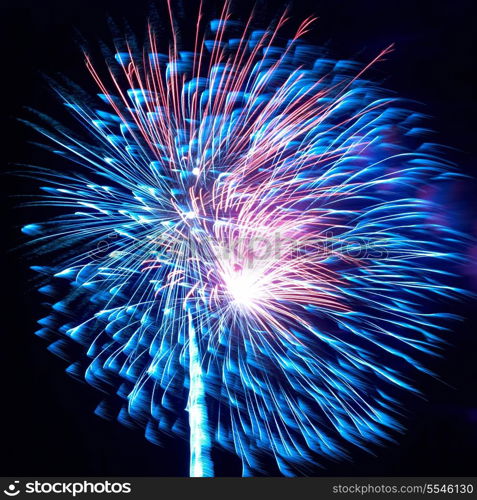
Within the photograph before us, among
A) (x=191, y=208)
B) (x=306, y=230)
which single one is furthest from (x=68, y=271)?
(x=306, y=230)

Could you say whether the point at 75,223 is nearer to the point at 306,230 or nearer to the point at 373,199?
the point at 306,230
